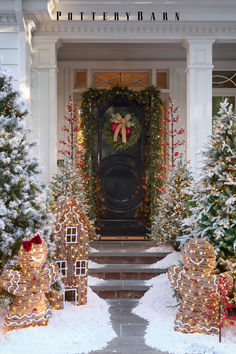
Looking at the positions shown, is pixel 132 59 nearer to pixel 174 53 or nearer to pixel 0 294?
pixel 174 53

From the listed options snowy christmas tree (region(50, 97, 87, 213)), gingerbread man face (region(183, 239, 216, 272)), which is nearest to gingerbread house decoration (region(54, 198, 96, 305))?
snowy christmas tree (region(50, 97, 87, 213))

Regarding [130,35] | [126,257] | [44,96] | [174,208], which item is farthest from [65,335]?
[130,35]

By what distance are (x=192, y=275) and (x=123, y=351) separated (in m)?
1.07

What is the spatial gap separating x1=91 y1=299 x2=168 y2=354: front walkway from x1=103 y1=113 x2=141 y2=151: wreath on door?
379cm

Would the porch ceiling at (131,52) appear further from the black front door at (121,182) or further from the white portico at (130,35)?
the white portico at (130,35)

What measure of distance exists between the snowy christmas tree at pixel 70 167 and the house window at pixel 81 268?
1076mm

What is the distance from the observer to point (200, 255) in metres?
4.68

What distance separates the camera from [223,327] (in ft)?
15.8

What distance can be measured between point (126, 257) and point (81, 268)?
166 centimetres

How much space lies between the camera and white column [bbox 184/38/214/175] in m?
7.38

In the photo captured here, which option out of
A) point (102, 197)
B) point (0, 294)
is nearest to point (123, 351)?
point (0, 294)

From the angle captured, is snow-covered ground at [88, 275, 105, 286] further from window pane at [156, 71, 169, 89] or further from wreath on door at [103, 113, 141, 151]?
window pane at [156, 71, 169, 89]

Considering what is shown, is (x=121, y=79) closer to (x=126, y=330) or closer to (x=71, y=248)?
(x=71, y=248)

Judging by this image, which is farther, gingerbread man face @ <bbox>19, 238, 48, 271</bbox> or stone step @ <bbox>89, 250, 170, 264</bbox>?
stone step @ <bbox>89, 250, 170, 264</bbox>
